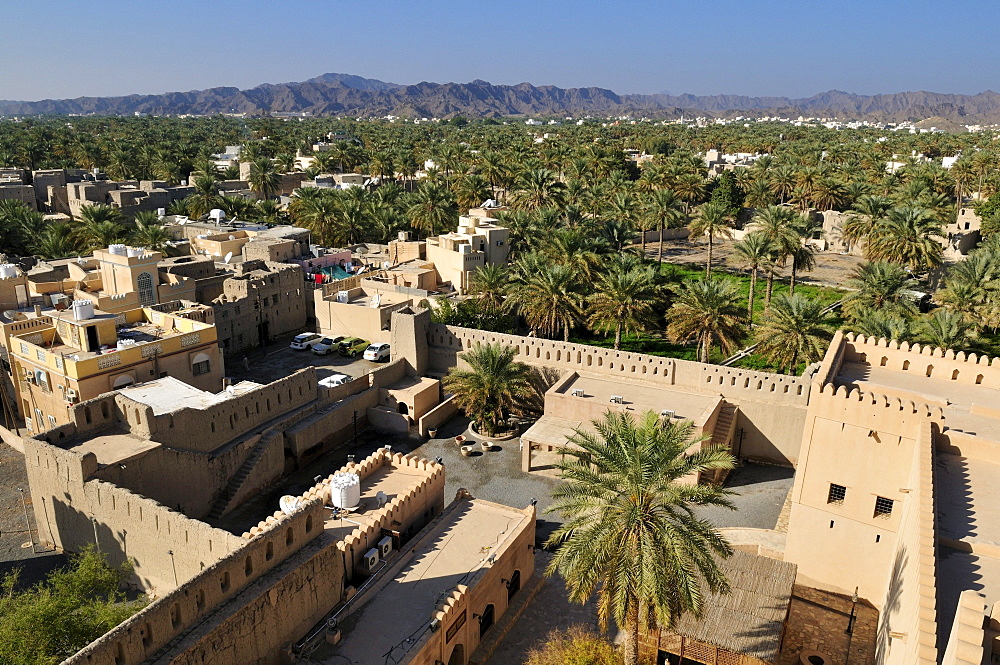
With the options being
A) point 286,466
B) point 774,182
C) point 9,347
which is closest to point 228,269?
point 9,347

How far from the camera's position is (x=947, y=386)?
19.5 meters

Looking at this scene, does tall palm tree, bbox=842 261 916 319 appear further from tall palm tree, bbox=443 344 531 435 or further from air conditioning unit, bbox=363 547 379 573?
air conditioning unit, bbox=363 547 379 573

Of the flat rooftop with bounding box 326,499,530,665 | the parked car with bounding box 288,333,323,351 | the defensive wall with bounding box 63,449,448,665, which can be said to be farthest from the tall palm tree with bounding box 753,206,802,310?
the defensive wall with bounding box 63,449,448,665

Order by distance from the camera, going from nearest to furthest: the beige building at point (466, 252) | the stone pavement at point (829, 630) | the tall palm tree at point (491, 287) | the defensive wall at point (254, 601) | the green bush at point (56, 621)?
the defensive wall at point (254, 601) < the green bush at point (56, 621) < the stone pavement at point (829, 630) < the tall palm tree at point (491, 287) < the beige building at point (466, 252)

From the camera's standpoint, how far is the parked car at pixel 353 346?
3284 centimetres

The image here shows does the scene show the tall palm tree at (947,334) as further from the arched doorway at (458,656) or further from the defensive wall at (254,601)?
the defensive wall at (254,601)

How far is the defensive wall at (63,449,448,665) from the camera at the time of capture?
11164mm

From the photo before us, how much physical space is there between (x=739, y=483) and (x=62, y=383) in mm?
21431

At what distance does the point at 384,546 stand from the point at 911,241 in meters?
30.4

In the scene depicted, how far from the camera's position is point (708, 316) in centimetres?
2834

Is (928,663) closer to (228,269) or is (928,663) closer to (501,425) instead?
(501,425)

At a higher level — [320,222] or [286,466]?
[320,222]

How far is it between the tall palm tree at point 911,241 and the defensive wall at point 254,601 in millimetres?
29289

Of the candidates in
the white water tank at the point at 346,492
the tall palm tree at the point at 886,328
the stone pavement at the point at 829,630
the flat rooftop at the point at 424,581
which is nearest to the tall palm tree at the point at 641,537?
the flat rooftop at the point at 424,581
